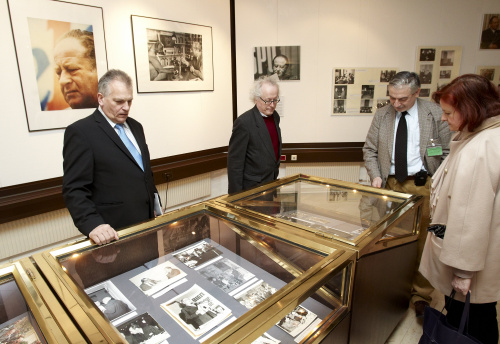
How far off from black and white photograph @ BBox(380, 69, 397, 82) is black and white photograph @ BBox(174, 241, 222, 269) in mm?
4137

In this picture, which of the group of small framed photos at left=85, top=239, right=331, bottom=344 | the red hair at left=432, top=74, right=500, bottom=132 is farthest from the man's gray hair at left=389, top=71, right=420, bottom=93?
the group of small framed photos at left=85, top=239, right=331, bottom=344

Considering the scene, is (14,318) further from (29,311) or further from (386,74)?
(386,74)

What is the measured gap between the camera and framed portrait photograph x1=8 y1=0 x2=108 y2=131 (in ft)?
9.82

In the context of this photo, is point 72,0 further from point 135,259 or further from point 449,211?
point 449,211

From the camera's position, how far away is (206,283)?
1351 millimetres

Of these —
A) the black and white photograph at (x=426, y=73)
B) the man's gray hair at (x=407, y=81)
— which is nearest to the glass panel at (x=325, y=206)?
the man's gray hair at (x=407, y=81)

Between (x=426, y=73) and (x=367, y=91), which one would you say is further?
(x=367, y=91)

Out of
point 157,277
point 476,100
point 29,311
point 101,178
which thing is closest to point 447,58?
point 476,100

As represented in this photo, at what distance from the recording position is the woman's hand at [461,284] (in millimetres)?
1531

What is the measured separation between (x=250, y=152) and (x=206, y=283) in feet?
4.98

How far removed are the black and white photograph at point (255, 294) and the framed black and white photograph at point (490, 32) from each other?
4.97m

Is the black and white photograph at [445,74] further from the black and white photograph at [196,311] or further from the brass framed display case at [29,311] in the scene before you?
the brass framed display case at [29,311]

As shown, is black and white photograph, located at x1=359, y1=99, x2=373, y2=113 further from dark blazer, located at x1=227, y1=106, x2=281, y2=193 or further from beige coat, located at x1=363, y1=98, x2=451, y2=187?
dark blazer, located at x1=227, y1=106, x2=281, y2=193

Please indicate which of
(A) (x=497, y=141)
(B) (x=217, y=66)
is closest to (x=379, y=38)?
(B) (x=217, y=66)
